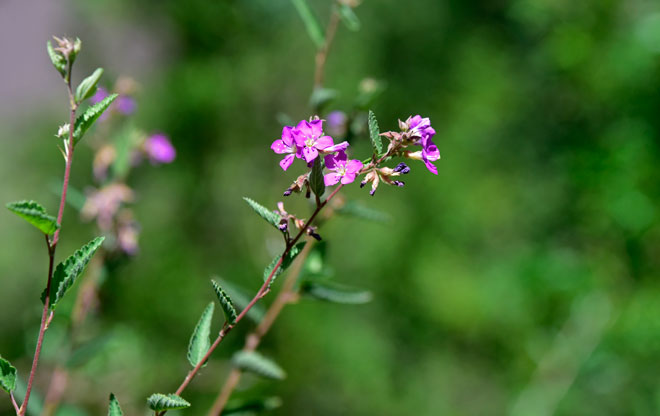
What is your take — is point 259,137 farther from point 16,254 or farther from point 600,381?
point 600,381

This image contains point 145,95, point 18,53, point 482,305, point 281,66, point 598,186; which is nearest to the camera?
point 598,186

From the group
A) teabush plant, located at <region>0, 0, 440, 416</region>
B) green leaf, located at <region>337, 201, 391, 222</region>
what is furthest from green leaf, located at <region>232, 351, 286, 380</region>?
green leaf, located at <region>337, 201, 391, 222</region>

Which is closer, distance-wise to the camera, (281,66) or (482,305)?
(482,305)

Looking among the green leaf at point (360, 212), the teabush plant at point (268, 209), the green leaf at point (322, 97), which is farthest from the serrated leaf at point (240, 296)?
the green leaf at point (322, 97)

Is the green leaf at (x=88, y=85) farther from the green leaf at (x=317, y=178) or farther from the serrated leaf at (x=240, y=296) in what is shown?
the serrated leaf at (x=240, y=296)

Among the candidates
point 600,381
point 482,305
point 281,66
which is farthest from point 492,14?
point 600,381

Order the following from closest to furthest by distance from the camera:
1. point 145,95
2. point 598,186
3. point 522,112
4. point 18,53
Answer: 1. point 598,186
2. point 522,112
3. point 145,95
4. point 18,53

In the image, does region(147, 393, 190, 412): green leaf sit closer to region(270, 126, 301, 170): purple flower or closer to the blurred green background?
region(270, 126, 301, 170): purple flower

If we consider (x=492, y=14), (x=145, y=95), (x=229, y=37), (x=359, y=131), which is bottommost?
(x=359, y=131)
